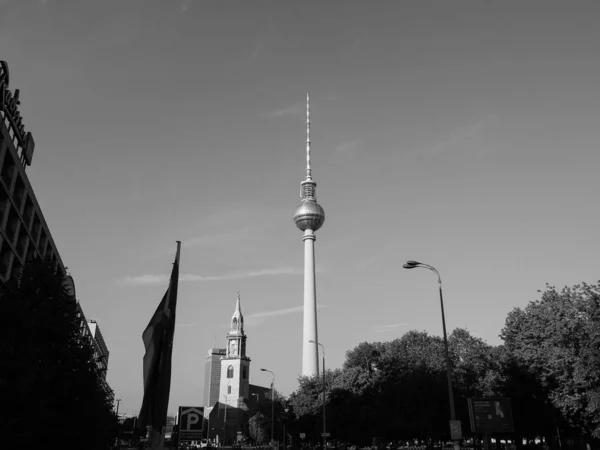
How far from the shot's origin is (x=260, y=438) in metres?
98.4

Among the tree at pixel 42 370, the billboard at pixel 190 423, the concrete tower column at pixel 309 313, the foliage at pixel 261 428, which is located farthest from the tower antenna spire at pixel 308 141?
the billboard at pixel 190 423

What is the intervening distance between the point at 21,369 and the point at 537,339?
150 feet

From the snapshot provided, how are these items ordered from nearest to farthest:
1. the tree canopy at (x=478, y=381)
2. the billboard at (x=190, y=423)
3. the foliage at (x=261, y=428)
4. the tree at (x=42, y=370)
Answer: the billboard at (x=190, y=423) → the tree at (x=42, y=370) → the tree canopy at (x=478, y=381) → the foliage at (x=261, y=428)

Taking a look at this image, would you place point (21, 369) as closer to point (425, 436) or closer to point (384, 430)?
point (384, 430)

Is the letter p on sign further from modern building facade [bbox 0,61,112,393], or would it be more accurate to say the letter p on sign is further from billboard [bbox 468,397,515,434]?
modern building facade [bbox 0,61,112,393]

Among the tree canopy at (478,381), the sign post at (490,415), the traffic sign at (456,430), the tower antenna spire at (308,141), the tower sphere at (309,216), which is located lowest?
the traffic sign at (456,430)

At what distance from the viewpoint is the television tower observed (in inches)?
4892

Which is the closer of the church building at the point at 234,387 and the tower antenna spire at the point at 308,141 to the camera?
the tower antenna spire at the point at 308,141

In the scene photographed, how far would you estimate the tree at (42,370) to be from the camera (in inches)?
1002

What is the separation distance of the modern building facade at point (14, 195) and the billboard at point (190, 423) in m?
30.8

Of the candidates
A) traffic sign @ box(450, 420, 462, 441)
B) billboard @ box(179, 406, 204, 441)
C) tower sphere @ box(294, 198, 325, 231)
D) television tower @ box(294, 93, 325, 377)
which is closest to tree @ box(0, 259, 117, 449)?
billboard @ box(179, 406, 204, 441)

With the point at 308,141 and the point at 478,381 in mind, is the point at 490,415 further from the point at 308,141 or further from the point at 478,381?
the point at 308,141

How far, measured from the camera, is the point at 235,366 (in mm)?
163500

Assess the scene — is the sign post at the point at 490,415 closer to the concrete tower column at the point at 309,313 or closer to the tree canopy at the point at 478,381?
the tree canopy at the point at 478,381
